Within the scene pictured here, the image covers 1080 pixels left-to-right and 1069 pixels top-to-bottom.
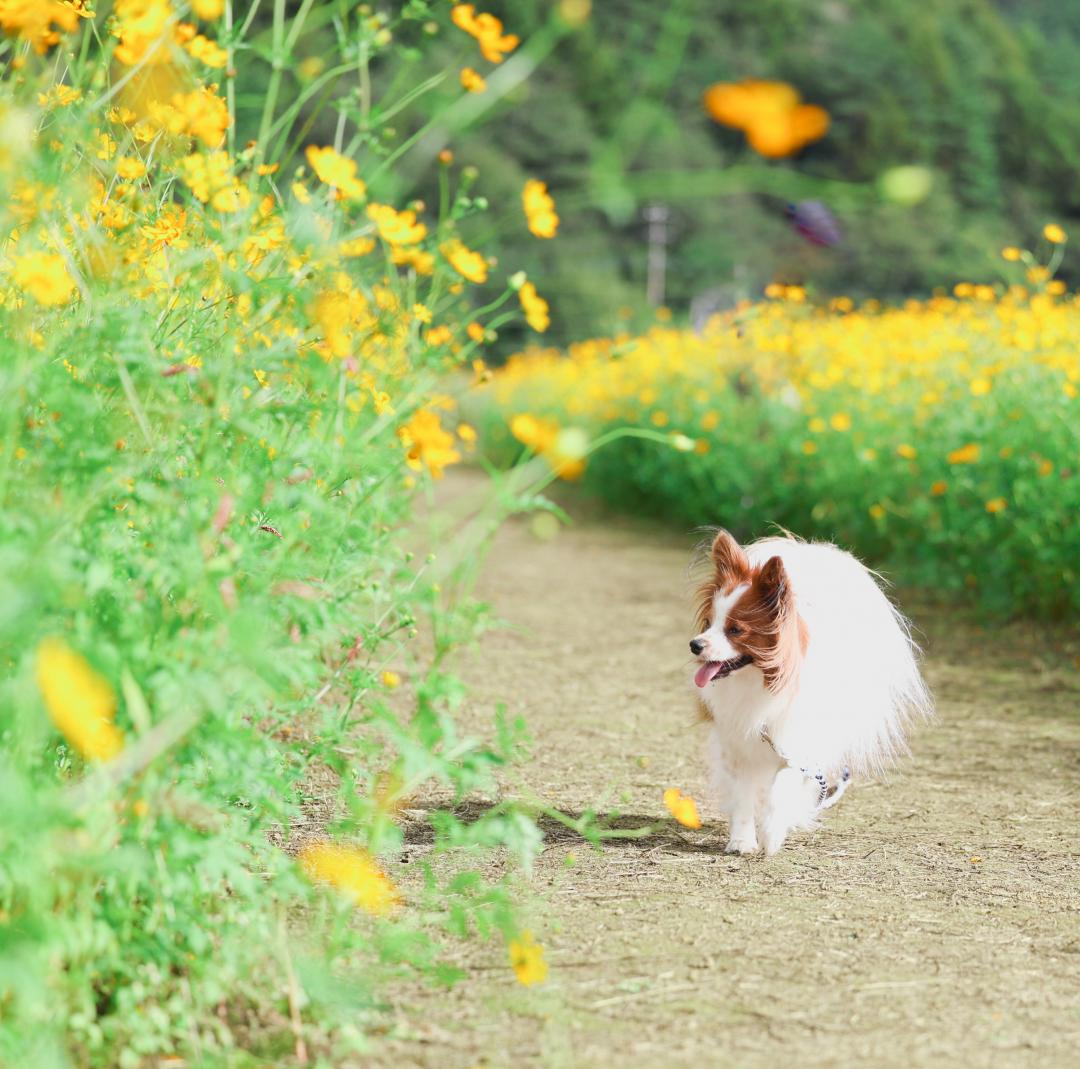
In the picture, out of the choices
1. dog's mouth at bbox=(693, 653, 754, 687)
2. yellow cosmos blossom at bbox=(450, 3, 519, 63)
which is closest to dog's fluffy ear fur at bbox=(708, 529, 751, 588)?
dog's mouth at bbox=(693, 653, 754, 687)

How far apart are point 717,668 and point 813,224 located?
1.48 meters

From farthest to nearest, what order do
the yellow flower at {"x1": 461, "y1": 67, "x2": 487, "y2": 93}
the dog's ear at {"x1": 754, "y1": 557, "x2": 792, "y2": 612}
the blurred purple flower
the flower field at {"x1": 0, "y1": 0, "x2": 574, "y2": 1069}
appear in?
the blurred purple flower, the dog's ear at {"x1": 754, "y1": 557, "x2": 792, "y2": 612}, the yellow flower at {"x1": 461, "y1": 67, "x2": 487, "y2": 93}, the flower field at {"x1": 0, "y1": 0, "x2": 574, "y2": 1069}

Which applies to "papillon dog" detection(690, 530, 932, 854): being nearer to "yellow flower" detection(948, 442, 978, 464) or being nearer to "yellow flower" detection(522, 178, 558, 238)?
"yellow flower" detection(522, 178, 558, 238)

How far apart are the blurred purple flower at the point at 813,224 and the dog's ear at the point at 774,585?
4.00 feet

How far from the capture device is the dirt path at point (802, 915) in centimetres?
234

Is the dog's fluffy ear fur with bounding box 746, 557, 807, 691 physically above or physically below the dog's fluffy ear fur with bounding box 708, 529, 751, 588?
below

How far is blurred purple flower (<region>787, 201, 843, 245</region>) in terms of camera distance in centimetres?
421

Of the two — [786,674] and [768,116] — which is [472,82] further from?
[786,674]

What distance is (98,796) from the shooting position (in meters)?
1.81

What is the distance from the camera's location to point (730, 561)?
11.2 ft

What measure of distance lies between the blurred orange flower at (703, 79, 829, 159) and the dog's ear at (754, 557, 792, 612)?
5.47 ft

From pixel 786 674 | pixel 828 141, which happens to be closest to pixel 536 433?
pixel 786 674

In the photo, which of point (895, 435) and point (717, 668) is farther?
point (895, 435)

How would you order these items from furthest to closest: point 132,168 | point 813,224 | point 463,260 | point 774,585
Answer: point 813,224
point 774,585
point 132,168
point 463,260
